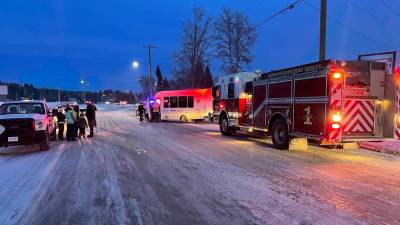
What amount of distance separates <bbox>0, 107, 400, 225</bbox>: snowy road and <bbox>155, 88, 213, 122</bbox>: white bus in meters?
20.4

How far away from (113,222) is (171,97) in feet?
101

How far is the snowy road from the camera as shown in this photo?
6.74 metres

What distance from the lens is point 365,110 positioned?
44.1ft

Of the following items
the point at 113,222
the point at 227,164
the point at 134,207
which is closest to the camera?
the point at 113,222

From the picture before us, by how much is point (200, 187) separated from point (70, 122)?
12055 millimetres

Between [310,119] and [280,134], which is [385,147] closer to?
[310,119]

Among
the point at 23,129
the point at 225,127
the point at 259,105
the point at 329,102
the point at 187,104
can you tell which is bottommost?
the point at 225,127

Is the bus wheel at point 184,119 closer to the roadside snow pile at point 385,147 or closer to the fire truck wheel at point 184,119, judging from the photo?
the fire truck wheel at point 184,119

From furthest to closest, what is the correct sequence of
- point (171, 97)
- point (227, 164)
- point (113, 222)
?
point (171, 97)
point (227, 164)
point (113, 222)

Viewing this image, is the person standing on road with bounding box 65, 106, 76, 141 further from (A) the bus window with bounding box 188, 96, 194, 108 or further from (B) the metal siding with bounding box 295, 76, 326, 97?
(A) the bus window with bounding box 188, 96, 194, 108

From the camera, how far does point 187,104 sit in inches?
1407

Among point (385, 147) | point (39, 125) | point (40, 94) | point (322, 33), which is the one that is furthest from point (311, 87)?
point (40, 94)

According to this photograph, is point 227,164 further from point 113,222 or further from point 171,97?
point 171,97

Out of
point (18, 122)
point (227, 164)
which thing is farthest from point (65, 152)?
point (227, 164)
